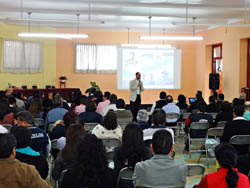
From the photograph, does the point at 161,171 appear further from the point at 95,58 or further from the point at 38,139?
the point at 95,58

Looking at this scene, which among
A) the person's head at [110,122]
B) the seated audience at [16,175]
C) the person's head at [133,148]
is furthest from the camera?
the person's head at [110,122]

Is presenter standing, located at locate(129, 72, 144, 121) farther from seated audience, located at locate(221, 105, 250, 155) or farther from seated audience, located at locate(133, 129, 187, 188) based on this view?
seated audience, located at locate(133, 129, 187, 188)

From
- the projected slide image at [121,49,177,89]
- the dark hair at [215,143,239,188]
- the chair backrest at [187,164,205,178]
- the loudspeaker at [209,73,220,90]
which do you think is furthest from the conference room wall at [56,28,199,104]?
the dark hair at [215,143,239,188]

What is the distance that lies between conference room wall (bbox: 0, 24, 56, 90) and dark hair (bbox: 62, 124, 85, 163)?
35.1 feet

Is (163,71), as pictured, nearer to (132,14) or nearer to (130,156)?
(132,14)

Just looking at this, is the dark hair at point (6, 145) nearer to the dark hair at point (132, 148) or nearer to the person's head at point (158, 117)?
the dark hair at point (132, 148)

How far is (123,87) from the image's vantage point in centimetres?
1440

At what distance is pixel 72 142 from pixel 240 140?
8.10 feet


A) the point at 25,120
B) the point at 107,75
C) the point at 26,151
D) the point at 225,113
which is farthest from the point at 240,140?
the point at 107,75

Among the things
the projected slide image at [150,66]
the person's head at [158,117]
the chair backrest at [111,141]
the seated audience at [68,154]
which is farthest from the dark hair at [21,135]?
the projected slide image at [150,66]

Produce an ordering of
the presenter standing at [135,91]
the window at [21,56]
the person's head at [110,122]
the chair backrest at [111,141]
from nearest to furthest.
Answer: the chair backrest at [111,141], the person's head at [110,122], the presenter standing at [135,91], the window at [21,56]

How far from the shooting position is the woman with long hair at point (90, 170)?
245cm

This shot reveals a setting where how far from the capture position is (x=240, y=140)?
15.4ft

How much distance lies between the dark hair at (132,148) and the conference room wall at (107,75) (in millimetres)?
12002
